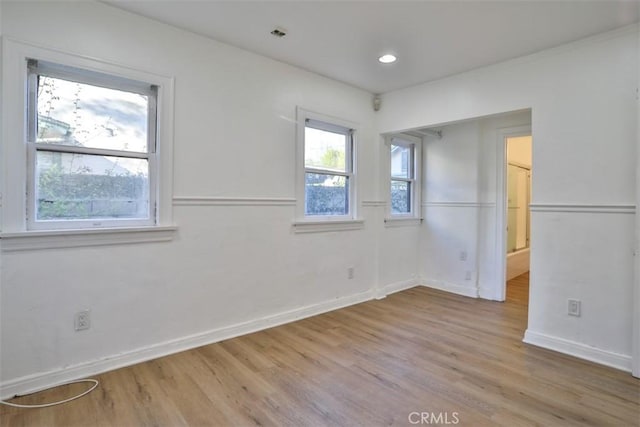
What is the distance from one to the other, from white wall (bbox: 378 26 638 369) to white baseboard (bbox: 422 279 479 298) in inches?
54.9

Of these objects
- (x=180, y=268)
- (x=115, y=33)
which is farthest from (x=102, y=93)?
(x=180, y=268)

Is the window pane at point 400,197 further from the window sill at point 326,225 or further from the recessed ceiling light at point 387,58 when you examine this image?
the recessed ceiling light at point 387,58

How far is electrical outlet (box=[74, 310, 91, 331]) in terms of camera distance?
227cm

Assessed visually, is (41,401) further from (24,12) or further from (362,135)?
(362,135)

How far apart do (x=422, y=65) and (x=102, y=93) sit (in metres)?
2.74

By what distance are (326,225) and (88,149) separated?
223cm

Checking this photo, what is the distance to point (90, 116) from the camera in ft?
7.69

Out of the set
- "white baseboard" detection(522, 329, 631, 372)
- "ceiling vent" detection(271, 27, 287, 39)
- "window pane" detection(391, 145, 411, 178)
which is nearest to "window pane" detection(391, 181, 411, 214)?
"window pane" detection(391, 145, 411, 178)

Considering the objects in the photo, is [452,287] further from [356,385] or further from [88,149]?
[88,149]

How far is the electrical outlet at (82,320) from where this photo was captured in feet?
7.43

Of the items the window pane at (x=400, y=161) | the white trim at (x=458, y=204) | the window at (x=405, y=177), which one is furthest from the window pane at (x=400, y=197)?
the white trim at (x=458, y=204)

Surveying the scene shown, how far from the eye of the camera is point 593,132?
2.64 meters

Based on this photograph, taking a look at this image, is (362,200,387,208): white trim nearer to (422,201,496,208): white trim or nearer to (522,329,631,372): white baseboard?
(422,201,496,208): white trim

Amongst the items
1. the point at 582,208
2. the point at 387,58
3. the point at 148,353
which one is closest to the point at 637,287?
the point at 582,208
